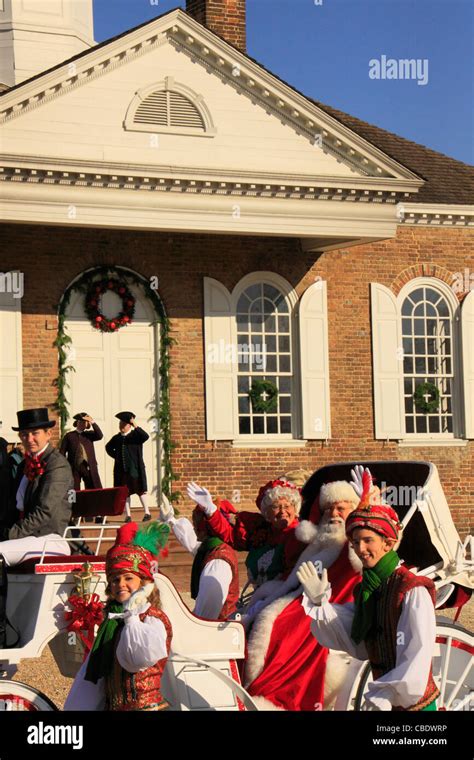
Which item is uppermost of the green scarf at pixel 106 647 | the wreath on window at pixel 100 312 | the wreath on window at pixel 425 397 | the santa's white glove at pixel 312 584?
the wreath on window at pixel 100 312

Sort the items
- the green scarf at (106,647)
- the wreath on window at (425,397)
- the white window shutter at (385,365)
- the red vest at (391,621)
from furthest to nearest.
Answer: the wreath on window at (425,397) < the white window shutter at (385,365) < the green scarf at (106,647) < the red vest at (391,621)

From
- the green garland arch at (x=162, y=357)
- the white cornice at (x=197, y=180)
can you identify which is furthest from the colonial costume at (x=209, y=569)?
the green garland arch at (x=162, y=357)

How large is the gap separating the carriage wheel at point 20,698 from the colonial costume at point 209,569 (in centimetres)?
143

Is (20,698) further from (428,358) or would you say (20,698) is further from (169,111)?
(428,358)

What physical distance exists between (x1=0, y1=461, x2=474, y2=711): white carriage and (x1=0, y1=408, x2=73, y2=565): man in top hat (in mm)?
328

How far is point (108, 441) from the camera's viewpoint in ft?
55.2

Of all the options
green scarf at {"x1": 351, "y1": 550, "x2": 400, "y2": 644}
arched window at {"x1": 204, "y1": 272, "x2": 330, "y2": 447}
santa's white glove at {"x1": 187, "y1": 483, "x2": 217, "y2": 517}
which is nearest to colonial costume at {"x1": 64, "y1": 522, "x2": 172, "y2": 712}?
green scarf at {"x1": 351, "y1": 550, "x2": 400, "y2": 644}

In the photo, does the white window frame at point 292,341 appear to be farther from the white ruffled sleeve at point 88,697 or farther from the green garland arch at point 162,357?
the white ruffled sleeve at point 88,697

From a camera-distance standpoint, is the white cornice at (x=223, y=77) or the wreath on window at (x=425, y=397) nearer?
the white cornice at (x=223, y=77)

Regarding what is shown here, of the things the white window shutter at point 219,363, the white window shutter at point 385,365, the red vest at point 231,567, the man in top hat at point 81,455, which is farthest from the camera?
the white window shutter at point 385,365

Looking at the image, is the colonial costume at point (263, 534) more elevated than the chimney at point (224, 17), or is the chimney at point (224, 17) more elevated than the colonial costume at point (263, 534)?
the chimney at point (224, 17)

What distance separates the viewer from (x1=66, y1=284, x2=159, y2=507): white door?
666 inches

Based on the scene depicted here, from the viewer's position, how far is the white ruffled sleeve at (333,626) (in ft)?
17.5

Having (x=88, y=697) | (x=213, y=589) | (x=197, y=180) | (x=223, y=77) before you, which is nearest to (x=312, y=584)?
(x=88, y=697)
